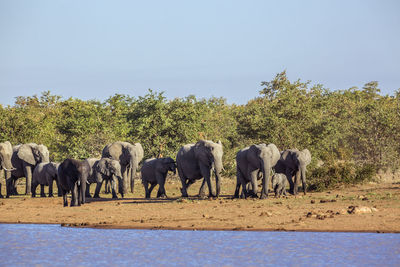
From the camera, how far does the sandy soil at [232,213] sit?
1923 centimetres

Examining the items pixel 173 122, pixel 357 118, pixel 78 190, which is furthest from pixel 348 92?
pixel 78 190

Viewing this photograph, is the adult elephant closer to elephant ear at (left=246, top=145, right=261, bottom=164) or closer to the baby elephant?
elephant ear at (left=246, top=145, right=261, bottom=164)

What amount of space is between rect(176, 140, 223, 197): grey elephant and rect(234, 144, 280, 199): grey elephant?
111cm

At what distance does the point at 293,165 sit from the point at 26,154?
13.2 metres

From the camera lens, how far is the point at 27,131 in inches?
1645

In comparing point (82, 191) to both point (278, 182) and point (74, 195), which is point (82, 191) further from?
point (278, 182)

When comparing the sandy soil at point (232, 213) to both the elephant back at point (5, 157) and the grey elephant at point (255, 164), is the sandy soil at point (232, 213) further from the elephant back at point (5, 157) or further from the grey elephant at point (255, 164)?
the elephant back at point (5, 157)

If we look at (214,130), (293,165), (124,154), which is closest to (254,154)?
(293,165)

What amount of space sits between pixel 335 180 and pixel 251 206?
26.3 ft

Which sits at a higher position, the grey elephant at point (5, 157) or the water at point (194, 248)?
the grey elephant at point (5, 157)

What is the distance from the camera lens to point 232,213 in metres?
21.9

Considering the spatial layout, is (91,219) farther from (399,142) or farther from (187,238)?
(399,142)

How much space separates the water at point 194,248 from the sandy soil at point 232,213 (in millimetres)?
1023

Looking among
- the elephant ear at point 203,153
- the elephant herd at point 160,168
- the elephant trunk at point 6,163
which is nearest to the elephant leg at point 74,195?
the elephant herd at point 160,168
